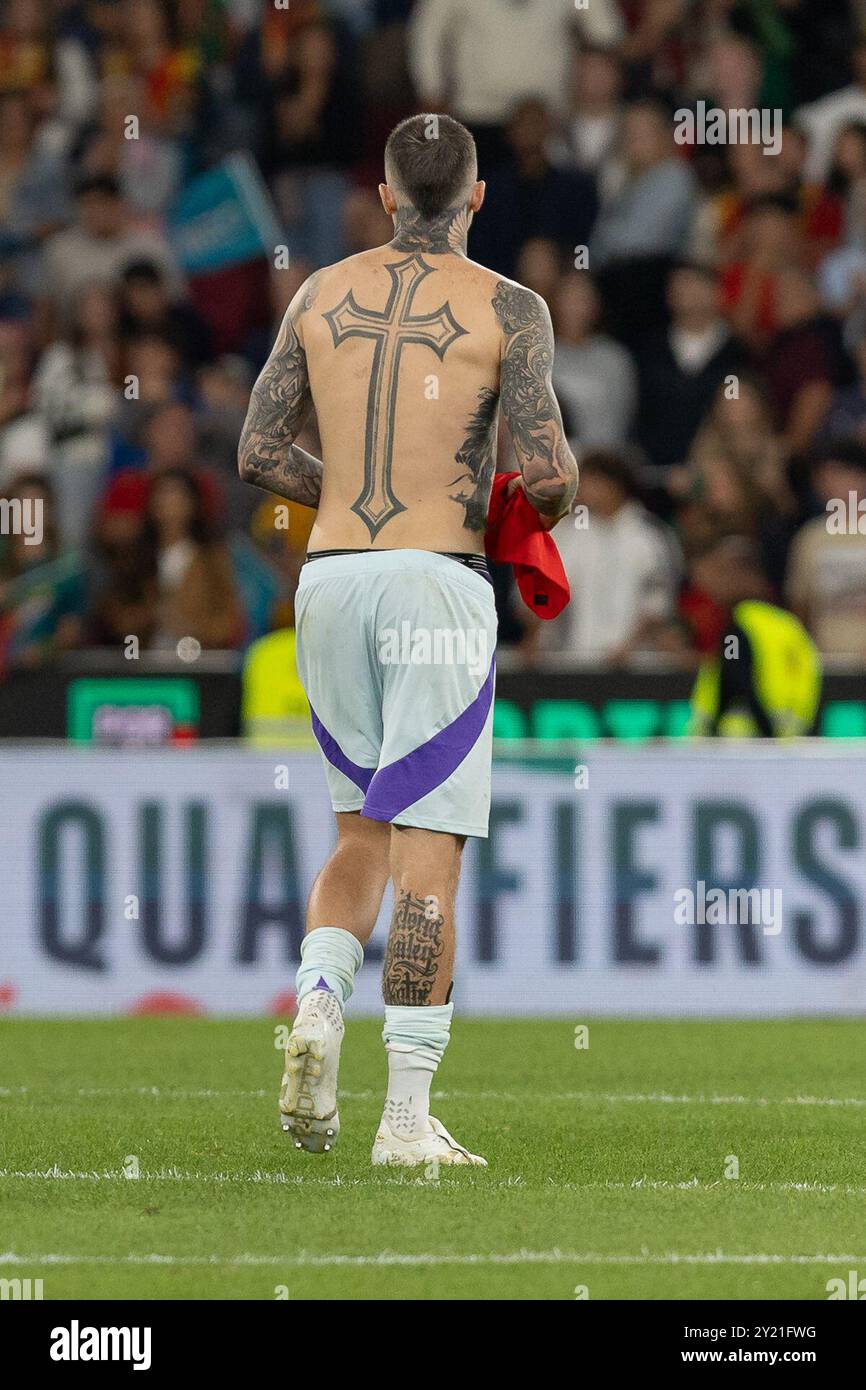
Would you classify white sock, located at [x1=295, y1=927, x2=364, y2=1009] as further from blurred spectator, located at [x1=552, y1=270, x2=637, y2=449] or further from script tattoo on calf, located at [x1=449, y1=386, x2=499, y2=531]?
blurred spectator, located at [x1=552, y1=270, x2=637, y2=449]

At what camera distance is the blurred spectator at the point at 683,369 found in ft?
48.5

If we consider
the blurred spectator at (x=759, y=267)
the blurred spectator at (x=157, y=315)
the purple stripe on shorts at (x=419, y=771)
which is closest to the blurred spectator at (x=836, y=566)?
the blurred spectator at (x=759, y=267)

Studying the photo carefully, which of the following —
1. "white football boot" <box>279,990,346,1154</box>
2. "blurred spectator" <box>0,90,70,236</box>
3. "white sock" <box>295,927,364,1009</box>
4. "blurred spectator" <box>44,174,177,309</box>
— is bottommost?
"white football boot" <box>279,990,346,1154</box>

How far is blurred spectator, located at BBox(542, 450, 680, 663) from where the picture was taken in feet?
44.6

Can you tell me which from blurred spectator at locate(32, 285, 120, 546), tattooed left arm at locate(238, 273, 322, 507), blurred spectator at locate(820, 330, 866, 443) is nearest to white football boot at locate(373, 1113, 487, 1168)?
tattooed left arm at locate(238, 273, 322, 507)

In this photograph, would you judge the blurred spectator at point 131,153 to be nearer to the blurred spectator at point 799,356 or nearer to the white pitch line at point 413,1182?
the blurred spectator at point 799,356

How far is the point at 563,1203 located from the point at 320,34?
12.4m

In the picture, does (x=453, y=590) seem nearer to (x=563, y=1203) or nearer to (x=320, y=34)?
(x=563, y=1203)

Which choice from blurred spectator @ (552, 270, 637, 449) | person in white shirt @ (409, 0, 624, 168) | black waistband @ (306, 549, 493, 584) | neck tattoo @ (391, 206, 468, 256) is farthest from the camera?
person in white shirt @ (409, 0, 624, 168)

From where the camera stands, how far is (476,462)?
6160mm

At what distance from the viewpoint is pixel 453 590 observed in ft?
19.7

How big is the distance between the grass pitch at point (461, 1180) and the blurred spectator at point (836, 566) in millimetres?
4286

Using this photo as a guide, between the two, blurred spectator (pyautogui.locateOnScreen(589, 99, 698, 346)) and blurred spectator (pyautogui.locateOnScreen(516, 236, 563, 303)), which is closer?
blurred spectator (pyautogui.locateOnScreen(516, 236, 563, 303))

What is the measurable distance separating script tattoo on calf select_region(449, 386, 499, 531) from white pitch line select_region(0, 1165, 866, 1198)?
5.14 feet
